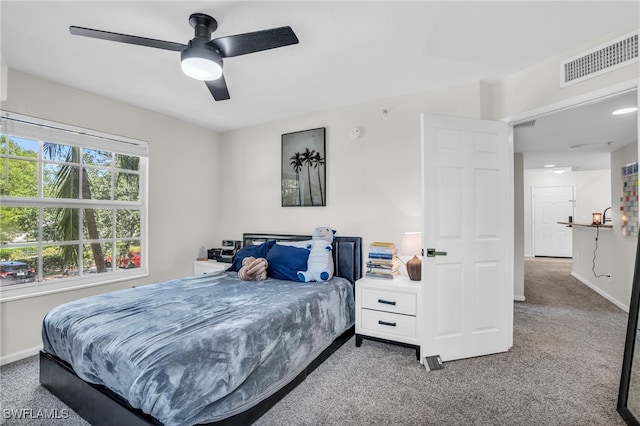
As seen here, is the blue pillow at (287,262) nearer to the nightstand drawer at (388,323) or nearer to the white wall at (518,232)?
the nightstand drawer at (388,323)

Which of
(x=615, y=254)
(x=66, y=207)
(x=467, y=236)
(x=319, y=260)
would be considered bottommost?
(x=615, y=254)

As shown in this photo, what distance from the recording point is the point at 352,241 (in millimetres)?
3328

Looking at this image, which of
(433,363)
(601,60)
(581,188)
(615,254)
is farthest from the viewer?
(581,188)

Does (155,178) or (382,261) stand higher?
(155,178)

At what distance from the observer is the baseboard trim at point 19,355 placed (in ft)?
8.47

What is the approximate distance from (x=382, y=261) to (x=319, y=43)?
2018mm

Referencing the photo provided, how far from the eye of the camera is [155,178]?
3756 mm

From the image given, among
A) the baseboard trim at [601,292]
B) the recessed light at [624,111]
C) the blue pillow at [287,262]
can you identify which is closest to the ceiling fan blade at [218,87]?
the blue pillow at [287,262]

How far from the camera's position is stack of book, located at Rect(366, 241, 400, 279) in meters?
2.95

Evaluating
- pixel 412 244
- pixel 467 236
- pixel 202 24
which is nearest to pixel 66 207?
pixel 202 24

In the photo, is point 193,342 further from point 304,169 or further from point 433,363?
point 304,169

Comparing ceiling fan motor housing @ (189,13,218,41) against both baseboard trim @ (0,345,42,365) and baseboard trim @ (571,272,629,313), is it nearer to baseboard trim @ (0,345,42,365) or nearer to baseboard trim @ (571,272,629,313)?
baseboard trim @ (0,345,42,365)

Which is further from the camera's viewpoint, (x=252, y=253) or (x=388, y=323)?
(x=252, y=253)

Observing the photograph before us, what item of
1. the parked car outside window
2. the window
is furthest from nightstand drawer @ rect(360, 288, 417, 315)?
the parked car outside window
